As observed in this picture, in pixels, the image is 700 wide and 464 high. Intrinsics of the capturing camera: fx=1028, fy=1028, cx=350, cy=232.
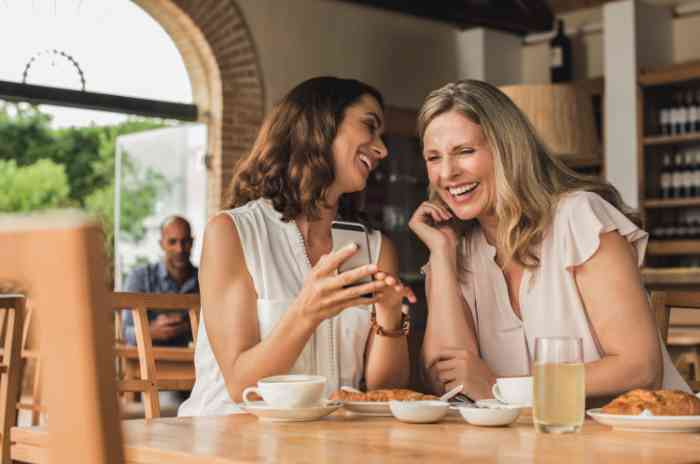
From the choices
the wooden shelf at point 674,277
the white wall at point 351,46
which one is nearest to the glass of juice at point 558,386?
the wooden shelf at point 674,277

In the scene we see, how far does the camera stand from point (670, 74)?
7.24 meters

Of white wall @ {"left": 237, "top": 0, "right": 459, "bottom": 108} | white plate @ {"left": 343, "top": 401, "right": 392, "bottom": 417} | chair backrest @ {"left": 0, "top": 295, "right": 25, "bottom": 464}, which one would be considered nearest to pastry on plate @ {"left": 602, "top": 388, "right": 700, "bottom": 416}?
white plate @ {"left": 343, "top": 401, "right": 392, "bottom": 417}

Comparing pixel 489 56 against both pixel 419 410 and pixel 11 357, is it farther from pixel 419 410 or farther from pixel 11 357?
pixel 419 410

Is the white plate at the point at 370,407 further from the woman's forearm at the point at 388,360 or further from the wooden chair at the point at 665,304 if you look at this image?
the wooden chair at the point at 665,304

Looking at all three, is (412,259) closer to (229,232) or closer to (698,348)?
(698,348)

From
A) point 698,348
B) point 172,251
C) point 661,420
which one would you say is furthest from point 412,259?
point 661,420

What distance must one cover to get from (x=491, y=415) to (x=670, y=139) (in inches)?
246

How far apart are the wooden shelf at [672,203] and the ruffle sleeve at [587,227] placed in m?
5.33

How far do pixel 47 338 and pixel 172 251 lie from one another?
5.56 meters

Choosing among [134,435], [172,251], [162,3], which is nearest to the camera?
[134,435]

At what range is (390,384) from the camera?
83.9 inches

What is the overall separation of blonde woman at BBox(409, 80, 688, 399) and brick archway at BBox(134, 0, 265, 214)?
4.61m

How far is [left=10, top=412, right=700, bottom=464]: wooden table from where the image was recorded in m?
1.21

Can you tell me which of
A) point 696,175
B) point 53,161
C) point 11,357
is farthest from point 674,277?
point 53,161
